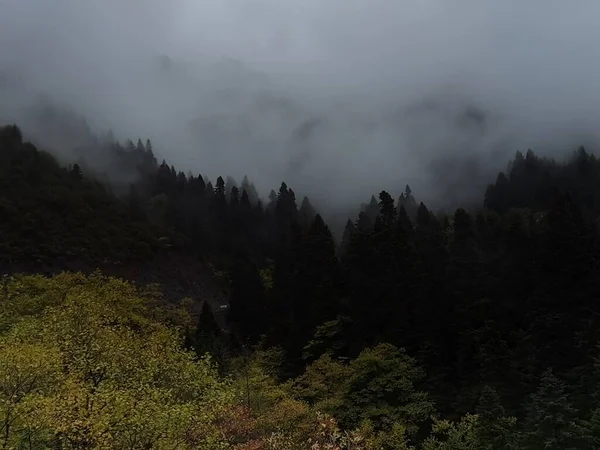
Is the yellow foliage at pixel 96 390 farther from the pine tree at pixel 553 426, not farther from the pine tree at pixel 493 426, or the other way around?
the pine tree at pixel 553 426

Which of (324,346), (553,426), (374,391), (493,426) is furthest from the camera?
(324,346)

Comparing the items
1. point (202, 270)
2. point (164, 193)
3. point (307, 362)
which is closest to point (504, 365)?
point (307, 362)

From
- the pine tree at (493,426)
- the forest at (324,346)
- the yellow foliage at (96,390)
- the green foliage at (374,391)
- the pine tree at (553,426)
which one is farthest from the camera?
the green foliage at (374,391)

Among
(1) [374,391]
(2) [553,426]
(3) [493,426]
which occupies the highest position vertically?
(1) [374,391]

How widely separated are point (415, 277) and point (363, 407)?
59.0 feet

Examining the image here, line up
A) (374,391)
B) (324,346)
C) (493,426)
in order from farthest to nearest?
1. (324,346)
2. (374,391)
3. (493,426)

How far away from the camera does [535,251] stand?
54781 mm

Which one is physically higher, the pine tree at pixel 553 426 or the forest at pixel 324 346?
the forest at pixel 324 346

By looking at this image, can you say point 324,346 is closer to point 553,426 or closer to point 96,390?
point 553,426

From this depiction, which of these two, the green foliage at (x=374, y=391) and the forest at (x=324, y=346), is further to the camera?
the green foliage at (x=374, y=391)

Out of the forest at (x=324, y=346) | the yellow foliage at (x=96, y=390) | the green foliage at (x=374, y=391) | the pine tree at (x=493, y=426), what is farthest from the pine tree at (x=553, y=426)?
the yellow foliage at (x=96, y=390)

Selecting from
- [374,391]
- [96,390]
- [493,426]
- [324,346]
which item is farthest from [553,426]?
[324,346]

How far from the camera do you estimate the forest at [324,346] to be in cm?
2808

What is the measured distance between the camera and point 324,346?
215 feet
